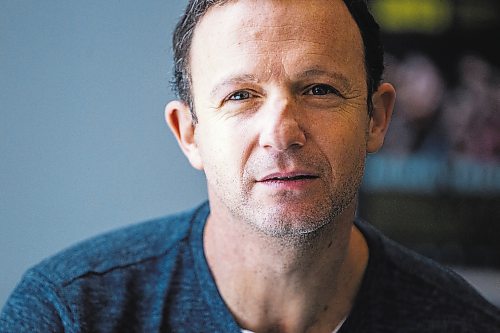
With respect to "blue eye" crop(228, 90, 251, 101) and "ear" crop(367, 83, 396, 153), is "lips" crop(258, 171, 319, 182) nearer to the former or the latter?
"blue eye" crop(228, 90, 251, 101)

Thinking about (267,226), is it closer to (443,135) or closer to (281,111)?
(281,111)

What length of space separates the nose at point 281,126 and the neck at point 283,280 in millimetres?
199

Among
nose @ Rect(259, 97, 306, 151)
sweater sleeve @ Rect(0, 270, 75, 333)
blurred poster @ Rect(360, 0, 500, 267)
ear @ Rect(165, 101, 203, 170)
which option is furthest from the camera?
blurred poster @ Rect(360, 0, 500, 267)

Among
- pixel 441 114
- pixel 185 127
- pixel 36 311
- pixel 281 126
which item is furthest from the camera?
pixel 441 114

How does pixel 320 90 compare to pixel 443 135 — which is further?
pixel 443 135

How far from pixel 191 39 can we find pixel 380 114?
0.38 metres

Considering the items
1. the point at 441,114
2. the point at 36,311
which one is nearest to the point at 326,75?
the point at 36,311

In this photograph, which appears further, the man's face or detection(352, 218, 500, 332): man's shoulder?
detection(352, 218, 500, 332): man's shoulder

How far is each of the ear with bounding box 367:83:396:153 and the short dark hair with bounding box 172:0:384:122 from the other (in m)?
0.02

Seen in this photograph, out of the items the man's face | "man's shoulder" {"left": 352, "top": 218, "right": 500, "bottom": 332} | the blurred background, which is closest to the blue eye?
the man's face

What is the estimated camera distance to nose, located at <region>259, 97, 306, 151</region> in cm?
111

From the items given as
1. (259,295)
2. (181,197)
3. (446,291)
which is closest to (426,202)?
(181,197)

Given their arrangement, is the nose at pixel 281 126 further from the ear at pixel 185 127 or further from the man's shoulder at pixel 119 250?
the man's shoulder at pixel 119 250

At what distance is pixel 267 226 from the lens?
1.15 meters
